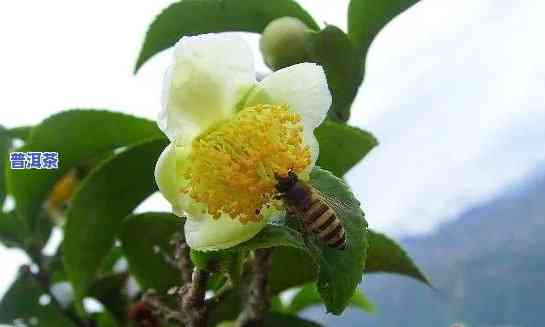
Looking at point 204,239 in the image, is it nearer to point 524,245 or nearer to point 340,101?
point 340,101

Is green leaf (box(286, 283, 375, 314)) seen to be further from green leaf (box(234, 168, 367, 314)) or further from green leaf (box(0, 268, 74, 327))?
green leaf (box(234, 168, 367, 314))

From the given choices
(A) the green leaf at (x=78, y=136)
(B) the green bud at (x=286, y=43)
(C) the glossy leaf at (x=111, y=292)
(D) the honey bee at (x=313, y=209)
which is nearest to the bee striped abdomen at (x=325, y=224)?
(D) the honey bee at (x=313, y=209)

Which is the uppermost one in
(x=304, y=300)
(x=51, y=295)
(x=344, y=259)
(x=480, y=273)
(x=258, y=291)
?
(x=344, y=259)

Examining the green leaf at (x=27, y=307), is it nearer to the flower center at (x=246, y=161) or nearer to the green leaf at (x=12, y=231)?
the green leaf at (x=12, y=231)

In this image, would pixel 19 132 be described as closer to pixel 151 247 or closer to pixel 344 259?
pixel 151 247

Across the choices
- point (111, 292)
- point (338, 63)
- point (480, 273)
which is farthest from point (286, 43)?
point (480, 273)

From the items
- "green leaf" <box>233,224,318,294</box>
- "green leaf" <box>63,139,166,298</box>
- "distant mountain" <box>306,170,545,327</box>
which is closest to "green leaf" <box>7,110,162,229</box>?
"green leaf" <box>63,139,166,298</box>
